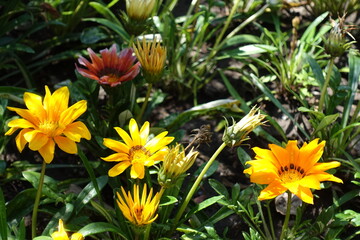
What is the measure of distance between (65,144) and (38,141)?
0.27ft

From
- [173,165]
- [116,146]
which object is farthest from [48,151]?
[173,165]

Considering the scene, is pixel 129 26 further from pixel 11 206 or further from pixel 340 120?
pixel 340 120

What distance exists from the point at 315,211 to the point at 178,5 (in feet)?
4.70

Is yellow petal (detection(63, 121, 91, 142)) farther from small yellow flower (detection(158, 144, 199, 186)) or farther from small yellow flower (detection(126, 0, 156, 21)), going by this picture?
small yellow flower (detection(126, 0, 156, 21))

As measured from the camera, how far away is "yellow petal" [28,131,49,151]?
161 centimetres

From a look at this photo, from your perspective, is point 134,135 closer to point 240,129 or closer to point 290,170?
point 240,129

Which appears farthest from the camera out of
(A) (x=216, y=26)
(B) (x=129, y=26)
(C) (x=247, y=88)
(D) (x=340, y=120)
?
(A) (x=216, y=26)

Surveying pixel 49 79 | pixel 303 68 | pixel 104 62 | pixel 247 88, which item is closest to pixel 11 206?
pixel 104 62

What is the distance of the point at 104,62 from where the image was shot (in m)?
2.21

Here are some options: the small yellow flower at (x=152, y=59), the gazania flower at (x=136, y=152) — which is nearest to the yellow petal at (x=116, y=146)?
the gazania flower at (x=136, y=152)

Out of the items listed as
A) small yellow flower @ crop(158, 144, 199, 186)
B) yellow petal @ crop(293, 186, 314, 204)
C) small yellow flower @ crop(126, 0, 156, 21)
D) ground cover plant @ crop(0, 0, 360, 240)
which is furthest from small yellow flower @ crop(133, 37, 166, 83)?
yellow petal @ crop(293, 186, 314, 204)

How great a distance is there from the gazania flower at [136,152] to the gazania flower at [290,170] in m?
0.28

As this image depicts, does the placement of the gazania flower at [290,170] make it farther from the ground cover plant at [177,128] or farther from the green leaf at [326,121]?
the green leaf at [326,121]

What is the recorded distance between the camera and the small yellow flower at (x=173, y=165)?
5.54 feet
